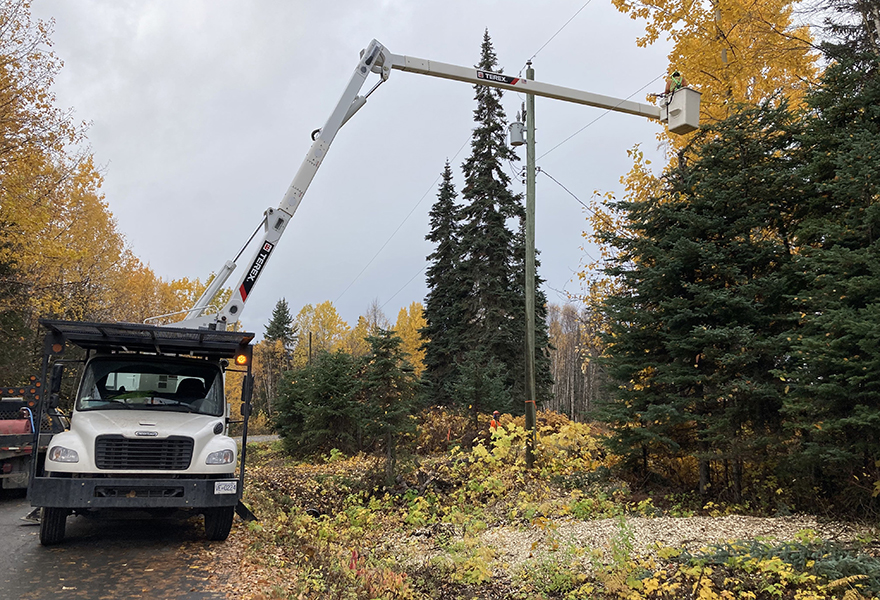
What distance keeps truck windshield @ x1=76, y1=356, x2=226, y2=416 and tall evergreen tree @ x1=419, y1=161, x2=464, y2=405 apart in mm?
20906

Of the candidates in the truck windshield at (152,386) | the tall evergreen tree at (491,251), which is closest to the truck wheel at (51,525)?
the truck windshield at (152,386)

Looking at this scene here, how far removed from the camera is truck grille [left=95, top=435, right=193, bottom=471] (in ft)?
23.7

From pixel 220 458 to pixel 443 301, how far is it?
89.0 feet

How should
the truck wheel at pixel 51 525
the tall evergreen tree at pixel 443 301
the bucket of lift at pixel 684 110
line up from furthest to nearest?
the tall evergreen tree at pixel 443 301, the bucket of lift at pixel 684 110, the truck wheel at pixel 51 525

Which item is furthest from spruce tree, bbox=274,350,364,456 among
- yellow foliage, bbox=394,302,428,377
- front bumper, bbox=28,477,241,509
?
yellow foliage, bbox=394,302,428,377

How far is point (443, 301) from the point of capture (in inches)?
1359

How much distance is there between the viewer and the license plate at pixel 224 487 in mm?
7382

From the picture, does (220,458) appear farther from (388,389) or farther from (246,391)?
(388,389)

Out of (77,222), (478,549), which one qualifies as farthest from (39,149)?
(478,549)

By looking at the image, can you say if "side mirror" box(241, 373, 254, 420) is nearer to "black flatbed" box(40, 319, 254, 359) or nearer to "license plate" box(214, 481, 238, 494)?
"black flatbed" box(40, 319, 254, 359)

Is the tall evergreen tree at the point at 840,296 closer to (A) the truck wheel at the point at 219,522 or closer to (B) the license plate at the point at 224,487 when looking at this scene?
(B) the license plate at the point at 224,487

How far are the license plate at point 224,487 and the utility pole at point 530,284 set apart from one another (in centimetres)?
666

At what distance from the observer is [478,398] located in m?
19.1

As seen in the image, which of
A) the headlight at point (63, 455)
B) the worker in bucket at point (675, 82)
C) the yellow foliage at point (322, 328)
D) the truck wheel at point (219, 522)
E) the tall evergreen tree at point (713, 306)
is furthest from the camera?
the yellow foliage at point (322, 328)
